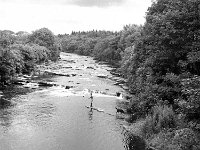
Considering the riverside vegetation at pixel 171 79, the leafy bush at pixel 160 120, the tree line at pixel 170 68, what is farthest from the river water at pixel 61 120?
the tree line at pixel 170 68

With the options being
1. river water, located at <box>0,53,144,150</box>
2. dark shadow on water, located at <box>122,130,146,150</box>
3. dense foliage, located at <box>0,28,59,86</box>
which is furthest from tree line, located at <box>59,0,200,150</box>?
dense foliage, located at <box>0,28,59,86</box>

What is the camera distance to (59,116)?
52625 millimetres

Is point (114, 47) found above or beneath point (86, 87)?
above

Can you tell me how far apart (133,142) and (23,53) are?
78367 millimetres

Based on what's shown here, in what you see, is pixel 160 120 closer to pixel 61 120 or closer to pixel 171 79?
pixel 171 79

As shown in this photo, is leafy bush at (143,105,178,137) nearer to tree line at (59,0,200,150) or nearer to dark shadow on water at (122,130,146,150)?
tree line at (59,0,200,150)

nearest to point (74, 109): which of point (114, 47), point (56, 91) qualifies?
point (56, 91)

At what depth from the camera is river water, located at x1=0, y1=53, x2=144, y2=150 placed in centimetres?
4022

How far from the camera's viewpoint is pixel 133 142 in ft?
135

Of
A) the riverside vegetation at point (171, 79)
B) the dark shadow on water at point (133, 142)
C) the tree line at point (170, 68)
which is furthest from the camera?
the dark shadow on water at point (133, 142)

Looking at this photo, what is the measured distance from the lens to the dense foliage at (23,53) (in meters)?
76.3

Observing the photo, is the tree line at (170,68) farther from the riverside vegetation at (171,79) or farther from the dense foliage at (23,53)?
the dense foliage at (23,53)

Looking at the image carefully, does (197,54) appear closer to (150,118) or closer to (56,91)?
(150,118)

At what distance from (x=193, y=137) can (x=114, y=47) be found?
136 m
